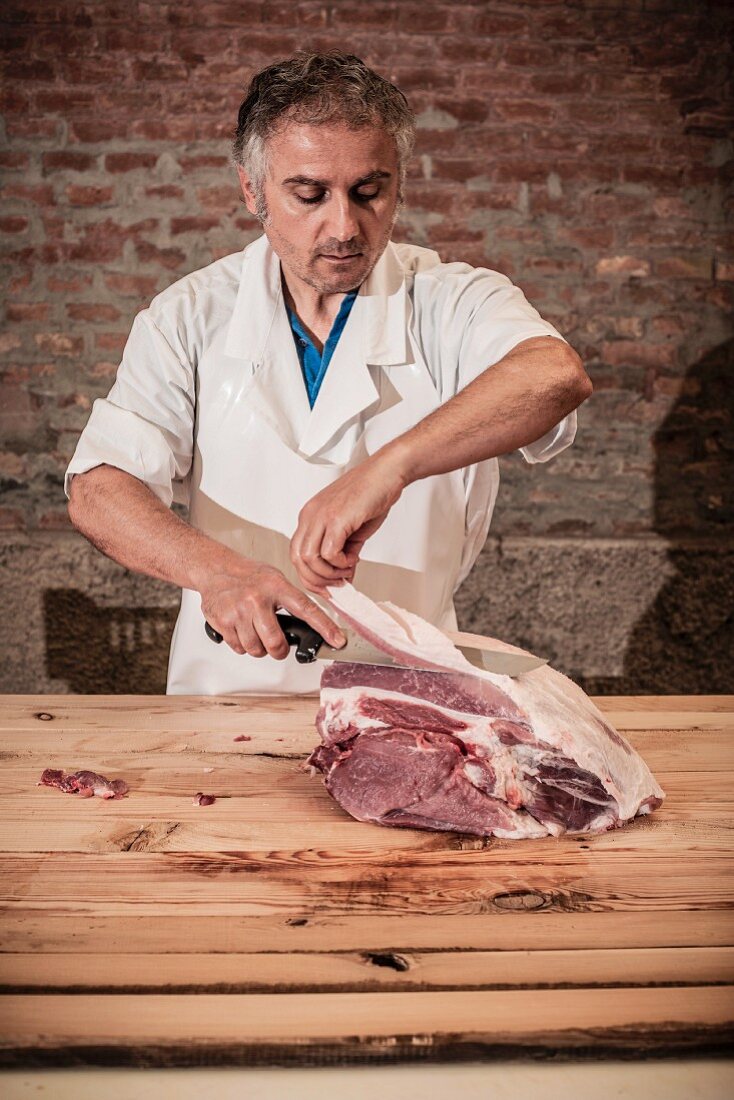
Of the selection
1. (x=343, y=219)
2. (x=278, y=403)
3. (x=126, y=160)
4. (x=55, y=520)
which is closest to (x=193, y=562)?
(x=278, y=403)

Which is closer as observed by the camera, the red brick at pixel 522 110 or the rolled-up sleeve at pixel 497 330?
the rolled-up sleeve at pixel 497 330

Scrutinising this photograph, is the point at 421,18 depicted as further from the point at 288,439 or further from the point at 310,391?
the point at 288,439

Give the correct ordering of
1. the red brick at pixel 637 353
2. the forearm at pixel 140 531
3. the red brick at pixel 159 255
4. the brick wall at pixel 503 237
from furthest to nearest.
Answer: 1. the red brick at pixel 637 353
2. the red brick at pixel 159 255
3. the brick wall at pixel 503 237
4. the forearm at pixel 140 531

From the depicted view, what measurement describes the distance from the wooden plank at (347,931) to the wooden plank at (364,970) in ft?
0.06

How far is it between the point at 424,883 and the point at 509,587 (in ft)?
8.18

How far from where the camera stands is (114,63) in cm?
367

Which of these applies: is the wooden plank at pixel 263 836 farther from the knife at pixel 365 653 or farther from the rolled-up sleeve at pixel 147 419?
the rolled-up sleeve at pixel 147 419

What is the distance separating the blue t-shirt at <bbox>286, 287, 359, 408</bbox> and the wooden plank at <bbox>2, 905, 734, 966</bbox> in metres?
1.31

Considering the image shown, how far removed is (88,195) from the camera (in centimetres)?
375

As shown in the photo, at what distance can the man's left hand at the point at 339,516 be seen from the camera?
6.00 feet

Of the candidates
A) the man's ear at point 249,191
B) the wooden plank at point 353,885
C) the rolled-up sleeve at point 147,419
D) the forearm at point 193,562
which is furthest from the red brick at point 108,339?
the wooden plank at point 353,885

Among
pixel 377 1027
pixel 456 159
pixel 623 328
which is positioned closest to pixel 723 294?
pixel 623 328

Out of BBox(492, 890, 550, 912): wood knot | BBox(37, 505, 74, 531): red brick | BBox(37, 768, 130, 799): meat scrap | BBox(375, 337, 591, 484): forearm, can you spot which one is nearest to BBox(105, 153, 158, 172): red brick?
BBox(37, 505, 74, 531): red brick

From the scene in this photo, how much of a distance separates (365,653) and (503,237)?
2474 millimetres
